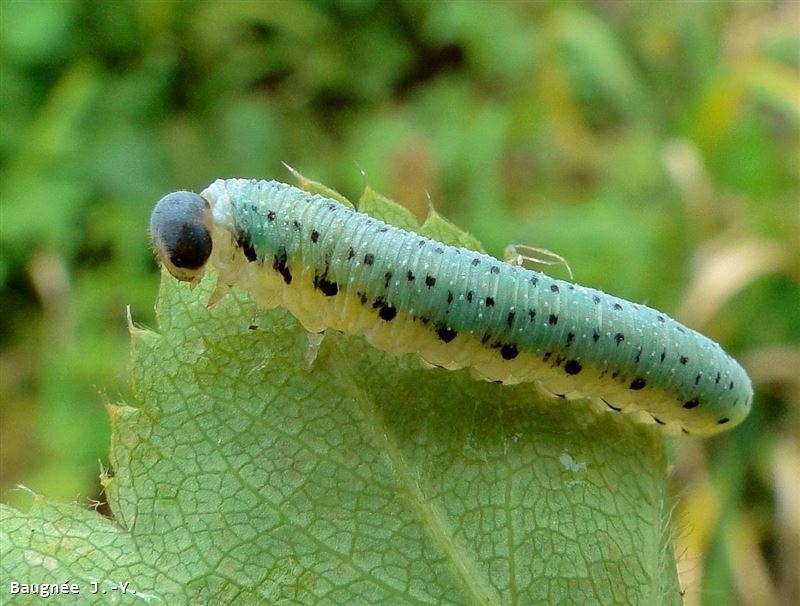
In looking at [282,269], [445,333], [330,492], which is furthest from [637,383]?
[282,269]

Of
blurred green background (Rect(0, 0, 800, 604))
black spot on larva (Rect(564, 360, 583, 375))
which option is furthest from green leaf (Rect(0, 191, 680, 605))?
blurred green background (Rect(0, 0, 800, 604))

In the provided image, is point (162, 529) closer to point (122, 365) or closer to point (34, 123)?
point (122, 365)

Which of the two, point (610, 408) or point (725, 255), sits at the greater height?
point (725, 255)

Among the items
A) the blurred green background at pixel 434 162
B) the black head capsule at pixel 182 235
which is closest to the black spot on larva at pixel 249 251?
the black head capsule at pixel 182 235

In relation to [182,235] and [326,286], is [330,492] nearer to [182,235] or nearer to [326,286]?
[326,286]

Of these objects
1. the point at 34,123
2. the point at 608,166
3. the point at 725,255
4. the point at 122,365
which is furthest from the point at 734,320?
the point at 34,123

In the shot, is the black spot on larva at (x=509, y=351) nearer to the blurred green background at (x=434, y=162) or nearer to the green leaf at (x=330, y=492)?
the green leaf at (x=330, y=492)
